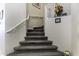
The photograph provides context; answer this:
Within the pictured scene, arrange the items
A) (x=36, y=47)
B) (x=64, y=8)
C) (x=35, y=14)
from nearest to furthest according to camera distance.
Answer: (x=36, y=47), (x=64, y=8), (x=35, y=14)

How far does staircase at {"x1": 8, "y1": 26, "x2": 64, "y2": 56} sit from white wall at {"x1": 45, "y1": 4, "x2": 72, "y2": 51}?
171 millimetres

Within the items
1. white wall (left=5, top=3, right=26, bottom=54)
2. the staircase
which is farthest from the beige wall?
white wall (left=5, top=3, right=26, bottom=54)

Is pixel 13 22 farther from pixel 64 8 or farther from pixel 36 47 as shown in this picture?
pixel 64 8

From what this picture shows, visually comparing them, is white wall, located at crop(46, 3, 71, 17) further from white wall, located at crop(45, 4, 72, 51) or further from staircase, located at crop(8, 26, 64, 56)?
staircase, located at crop(8, 26, 64, 56)

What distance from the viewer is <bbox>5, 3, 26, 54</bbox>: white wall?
4.15 meters

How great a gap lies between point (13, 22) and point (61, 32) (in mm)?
1352

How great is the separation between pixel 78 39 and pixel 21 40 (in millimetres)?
2037

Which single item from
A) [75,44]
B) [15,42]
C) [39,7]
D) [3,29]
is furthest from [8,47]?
[39,7]

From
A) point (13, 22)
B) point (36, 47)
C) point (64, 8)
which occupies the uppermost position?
point (64, 8)

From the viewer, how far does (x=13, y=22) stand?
170 inches

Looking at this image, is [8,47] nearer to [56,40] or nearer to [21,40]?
[21,40]

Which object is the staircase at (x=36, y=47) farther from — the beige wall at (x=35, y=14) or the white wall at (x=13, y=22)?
the beige wall at (x=35, y=14)

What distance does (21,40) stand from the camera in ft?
14.9

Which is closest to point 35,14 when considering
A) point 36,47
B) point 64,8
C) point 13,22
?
point 13,22
